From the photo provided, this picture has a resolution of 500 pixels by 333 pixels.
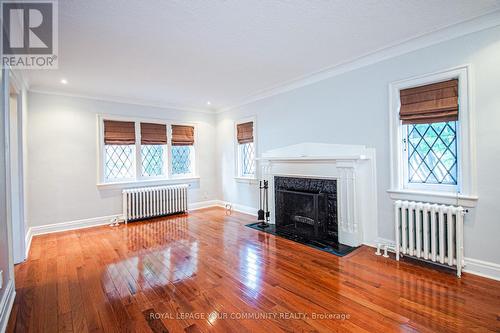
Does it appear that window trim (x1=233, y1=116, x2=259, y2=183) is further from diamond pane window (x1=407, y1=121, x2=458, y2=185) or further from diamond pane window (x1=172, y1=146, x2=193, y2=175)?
diamond pane window (x1=407, y1=121, x2=458, y2=185)

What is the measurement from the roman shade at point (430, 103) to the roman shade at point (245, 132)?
10.00 feet

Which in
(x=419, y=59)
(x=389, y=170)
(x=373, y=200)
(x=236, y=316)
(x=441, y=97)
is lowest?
(x=236, y=316)

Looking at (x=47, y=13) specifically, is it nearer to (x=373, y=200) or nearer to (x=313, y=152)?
(x=313, y=152)

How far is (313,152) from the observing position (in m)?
4.01

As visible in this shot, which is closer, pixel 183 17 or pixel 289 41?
pixel 183 17

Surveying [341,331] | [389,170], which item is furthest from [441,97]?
[341,331]

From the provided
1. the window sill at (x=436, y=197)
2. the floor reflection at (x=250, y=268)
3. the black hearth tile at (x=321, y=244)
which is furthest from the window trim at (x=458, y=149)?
the floor reflection at (x=250, y=268)

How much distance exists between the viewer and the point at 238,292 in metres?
2.32

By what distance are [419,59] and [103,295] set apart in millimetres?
4255

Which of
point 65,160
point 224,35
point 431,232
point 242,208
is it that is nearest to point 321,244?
point 431,232

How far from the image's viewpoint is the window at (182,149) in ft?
19.2

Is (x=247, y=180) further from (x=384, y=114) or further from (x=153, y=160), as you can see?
(x=384, y=114)

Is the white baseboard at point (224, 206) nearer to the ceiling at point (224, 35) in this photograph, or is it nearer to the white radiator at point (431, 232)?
the ceiling at point (224, 35)

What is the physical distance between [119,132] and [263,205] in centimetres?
338
